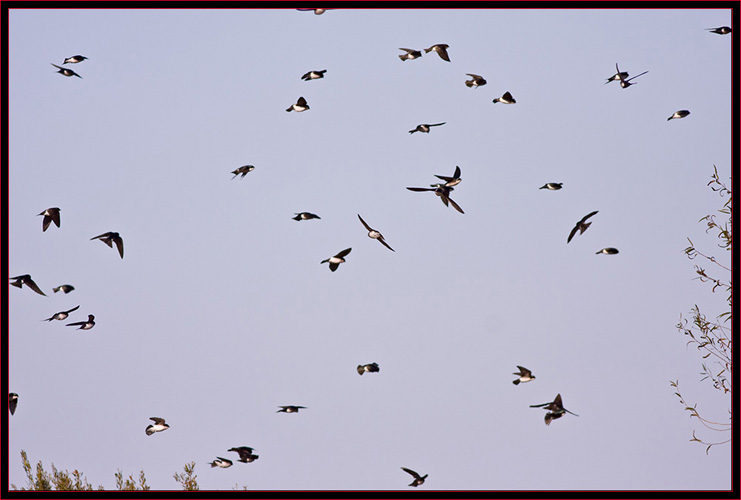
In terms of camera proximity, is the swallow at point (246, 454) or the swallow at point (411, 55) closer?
the swallow at point (246, 454)

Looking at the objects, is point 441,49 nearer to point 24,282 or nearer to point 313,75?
point 313,75

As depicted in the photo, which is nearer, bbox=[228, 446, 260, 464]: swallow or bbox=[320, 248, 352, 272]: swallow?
bbox=[228, 446, 260, 464]: swallow

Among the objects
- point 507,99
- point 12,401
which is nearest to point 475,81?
point 507,99

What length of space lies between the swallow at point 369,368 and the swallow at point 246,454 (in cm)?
283

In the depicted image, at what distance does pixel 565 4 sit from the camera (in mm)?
15398

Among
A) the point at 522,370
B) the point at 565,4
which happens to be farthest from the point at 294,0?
the point at 522,370

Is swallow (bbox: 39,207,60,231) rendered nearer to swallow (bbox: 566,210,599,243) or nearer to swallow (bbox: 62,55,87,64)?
swallow (bbox: 62,55,87,64)

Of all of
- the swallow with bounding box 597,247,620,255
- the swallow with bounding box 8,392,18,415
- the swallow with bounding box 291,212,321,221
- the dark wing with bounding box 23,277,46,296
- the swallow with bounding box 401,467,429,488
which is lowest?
the swallow with bounding box 401,467,429,488

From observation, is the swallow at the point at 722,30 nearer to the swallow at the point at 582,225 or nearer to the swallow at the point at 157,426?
the swallow at the point at 582,225

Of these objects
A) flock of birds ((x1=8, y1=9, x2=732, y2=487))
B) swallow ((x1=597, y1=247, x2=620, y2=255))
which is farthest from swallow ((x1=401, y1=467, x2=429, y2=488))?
swallow ((x1=597, y1=247, x2=620, y2=255))

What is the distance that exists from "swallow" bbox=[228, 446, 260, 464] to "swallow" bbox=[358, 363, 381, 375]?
9.27 ft

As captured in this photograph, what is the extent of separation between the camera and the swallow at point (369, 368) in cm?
1894

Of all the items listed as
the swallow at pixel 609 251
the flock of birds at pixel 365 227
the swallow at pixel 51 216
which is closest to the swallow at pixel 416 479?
the flock of birds at pixel 365 227

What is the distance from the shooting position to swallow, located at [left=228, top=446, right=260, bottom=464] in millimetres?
16688
